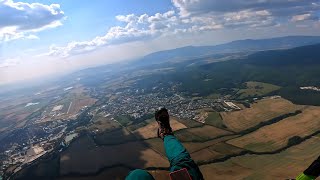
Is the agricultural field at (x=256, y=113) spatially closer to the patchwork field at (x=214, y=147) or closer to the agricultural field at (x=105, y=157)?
the patchwork field at (x=214, y=147)

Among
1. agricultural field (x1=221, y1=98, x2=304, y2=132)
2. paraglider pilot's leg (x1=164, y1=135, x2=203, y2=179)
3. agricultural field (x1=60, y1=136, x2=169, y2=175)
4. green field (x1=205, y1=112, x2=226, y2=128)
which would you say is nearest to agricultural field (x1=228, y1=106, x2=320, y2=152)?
agricultural field (x1=221, y1=98, x2=304, y2=132)

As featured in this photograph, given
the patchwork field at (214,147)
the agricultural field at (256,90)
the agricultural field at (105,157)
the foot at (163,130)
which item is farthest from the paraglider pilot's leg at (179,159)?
the agricultural field at (256,90)

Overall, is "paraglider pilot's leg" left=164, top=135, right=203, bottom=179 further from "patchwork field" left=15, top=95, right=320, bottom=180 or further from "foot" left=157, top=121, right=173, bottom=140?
"patchwork field" left=15, top=95, right=320, bottom=180

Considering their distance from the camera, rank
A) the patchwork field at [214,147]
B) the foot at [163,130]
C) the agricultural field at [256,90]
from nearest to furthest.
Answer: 1. the foot at [163,130]
2. the patchwork field at [214,147]
3. the agricultural field at [256,90]

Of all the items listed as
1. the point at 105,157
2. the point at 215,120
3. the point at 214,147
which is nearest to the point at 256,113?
the point at 215,120

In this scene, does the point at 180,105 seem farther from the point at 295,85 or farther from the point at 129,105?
the point at 295,85

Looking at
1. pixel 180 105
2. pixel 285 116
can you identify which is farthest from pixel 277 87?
pixel 285 116
